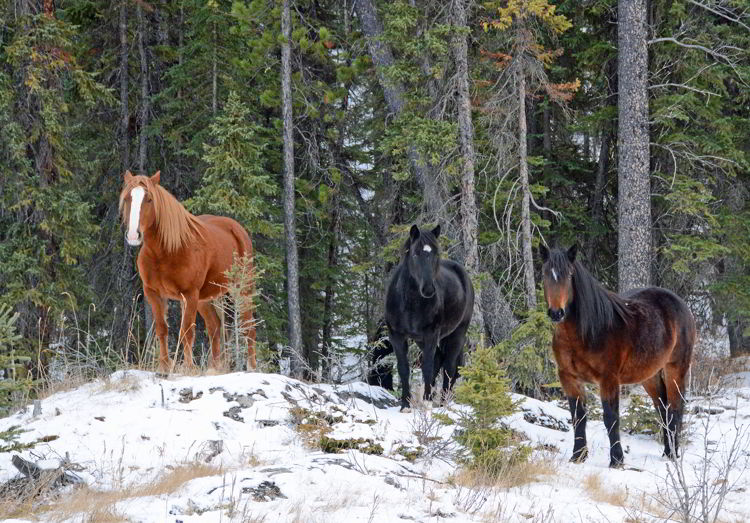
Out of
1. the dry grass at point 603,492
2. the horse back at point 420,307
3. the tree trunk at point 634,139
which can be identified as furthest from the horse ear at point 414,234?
the tree trunk at point 634,139

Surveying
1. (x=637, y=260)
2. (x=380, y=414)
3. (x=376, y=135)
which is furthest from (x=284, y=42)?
(x=380, y=414)

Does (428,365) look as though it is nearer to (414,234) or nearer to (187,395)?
(414,234)

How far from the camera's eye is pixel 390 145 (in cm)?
1593

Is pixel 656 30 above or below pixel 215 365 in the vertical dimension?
above

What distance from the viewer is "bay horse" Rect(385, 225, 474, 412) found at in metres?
9.27

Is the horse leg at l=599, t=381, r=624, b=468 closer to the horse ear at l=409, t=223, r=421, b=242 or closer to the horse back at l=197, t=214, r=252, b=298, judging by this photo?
the horse ear at l=409, t=223, r=421, b=242

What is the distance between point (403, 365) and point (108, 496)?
479cm

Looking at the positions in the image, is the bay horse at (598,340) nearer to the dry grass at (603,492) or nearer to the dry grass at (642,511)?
the dry grass at (603,492)

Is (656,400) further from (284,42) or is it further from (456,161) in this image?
(284,42)

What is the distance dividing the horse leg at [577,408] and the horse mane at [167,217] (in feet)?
16.1

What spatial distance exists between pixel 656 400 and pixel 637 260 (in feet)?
19.5

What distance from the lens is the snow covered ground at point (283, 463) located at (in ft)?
17.3

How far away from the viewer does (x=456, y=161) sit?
610 inches

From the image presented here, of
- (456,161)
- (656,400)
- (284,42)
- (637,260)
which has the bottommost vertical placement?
(656,400)
